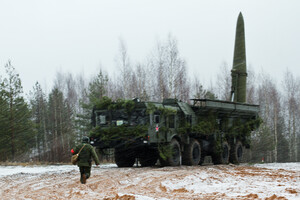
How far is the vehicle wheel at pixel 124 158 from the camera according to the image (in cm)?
1762

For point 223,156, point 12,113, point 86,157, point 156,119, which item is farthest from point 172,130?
point 12,113

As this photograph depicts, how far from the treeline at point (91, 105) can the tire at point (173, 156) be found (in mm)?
3734

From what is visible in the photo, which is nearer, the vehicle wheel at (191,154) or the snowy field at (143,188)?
the snowy field at (143,188)

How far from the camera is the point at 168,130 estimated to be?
1720cm

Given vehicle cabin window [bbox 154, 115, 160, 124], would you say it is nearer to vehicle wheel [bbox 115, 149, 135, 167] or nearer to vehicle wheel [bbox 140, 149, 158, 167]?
vehicle wheel [bbox 115, 149, 135, 167]

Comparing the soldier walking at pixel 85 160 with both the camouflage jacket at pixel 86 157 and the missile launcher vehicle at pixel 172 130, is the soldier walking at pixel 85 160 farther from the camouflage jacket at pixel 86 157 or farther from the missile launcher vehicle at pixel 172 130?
the missile launcher vehicle at pixel 172 130

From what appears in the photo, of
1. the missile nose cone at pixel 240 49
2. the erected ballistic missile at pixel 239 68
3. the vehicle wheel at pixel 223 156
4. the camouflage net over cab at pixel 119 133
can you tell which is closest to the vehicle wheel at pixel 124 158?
the camouflage net over cab at pixel 119 133

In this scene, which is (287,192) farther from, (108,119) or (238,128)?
(238,128)

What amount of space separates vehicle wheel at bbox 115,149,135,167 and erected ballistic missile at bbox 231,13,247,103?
10.9 meters

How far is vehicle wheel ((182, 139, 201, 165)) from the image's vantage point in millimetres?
18578

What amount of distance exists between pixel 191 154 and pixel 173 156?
1.40m

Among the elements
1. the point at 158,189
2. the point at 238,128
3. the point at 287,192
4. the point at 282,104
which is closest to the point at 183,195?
the point at 158,189

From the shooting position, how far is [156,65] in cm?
3694

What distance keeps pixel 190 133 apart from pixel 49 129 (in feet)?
104
